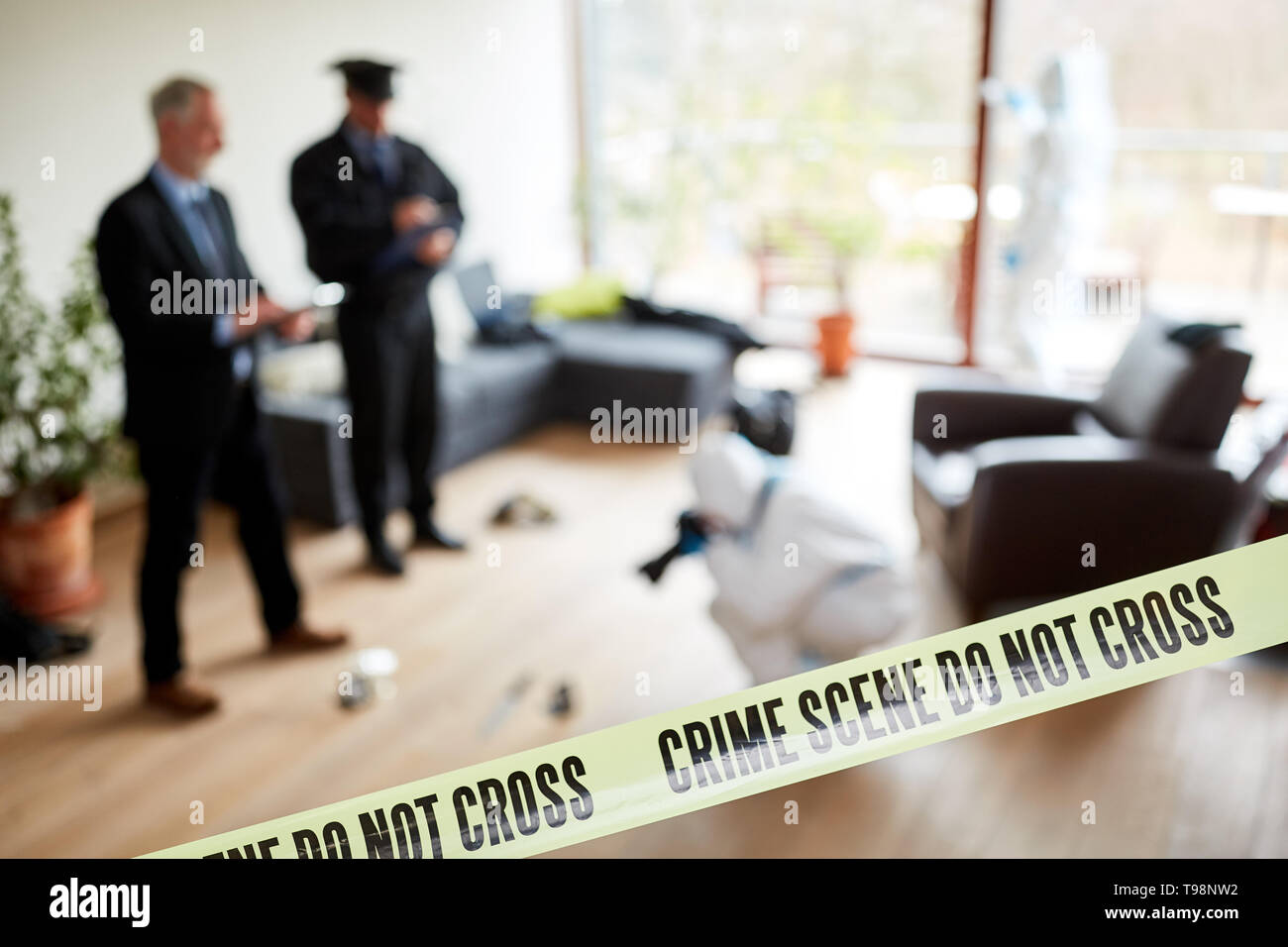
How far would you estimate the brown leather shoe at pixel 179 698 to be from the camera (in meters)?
3.05

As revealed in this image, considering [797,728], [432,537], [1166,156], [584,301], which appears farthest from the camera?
[584,301]

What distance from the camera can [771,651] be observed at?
2.75m

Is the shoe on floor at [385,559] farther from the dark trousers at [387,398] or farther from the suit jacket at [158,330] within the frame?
the suit jacket at [158,330]

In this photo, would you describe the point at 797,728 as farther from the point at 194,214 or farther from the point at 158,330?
the point at 194,214

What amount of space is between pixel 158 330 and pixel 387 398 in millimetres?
1061

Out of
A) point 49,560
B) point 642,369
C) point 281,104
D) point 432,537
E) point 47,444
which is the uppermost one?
point 281,104

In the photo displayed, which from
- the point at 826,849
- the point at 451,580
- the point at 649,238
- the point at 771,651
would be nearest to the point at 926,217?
the point at 649,238

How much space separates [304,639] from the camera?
3379 mm

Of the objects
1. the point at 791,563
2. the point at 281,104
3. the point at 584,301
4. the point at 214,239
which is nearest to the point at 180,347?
the point at 214,239

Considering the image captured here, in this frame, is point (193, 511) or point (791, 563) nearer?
point (791, 563)

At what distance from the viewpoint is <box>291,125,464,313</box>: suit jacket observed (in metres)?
3.53

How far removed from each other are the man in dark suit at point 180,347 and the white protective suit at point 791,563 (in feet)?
4.20

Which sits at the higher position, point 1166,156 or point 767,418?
point 1166,156

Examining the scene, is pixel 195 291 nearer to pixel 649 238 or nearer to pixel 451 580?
pixel 451 580
